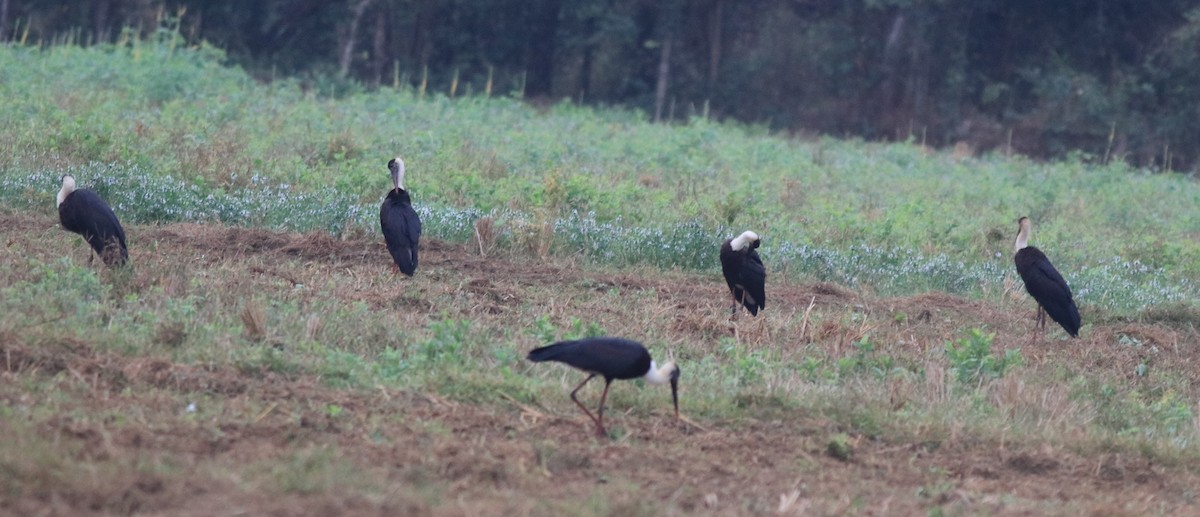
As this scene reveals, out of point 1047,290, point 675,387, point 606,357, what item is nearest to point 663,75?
point 1047,290

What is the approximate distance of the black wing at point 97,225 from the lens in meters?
8.84

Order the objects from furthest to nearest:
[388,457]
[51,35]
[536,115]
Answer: [51,35]
[536,115]
[388,457]

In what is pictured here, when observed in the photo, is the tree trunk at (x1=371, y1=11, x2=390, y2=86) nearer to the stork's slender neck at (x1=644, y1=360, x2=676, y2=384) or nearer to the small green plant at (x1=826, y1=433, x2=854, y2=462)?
the stork's slender neck at (x1=644, y1=360, x2=676, y2=384)

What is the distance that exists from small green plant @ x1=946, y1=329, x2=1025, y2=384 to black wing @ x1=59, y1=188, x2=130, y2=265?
5533 mm

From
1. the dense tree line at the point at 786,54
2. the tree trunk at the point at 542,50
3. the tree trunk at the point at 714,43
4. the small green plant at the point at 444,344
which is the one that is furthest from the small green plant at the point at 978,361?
the tree trunk at the point at 542,50

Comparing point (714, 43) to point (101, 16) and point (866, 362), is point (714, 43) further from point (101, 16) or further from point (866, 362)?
point (866, 362)

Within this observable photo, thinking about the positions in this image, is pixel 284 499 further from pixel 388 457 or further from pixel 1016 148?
pixel 1016 148

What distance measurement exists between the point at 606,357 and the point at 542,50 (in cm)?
3315

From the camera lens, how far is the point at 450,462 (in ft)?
18.8

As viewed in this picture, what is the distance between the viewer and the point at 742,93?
1491 inches

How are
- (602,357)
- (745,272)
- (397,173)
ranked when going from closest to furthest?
(602,357) → (745,272) → (397,173)

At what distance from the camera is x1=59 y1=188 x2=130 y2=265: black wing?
29.0ft

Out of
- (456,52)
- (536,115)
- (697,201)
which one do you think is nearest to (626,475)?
(697,201)

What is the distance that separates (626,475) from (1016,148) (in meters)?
30.6
